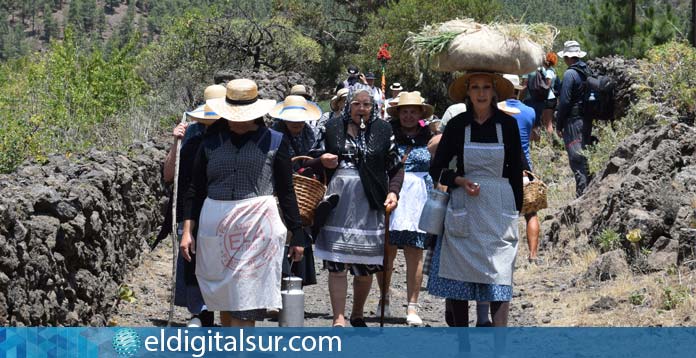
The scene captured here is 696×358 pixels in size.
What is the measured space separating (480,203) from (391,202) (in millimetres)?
1281

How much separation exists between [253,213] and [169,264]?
5455 mm

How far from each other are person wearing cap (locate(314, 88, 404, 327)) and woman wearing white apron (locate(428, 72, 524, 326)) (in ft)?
3.75

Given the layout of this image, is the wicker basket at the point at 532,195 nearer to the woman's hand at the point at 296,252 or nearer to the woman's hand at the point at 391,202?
the woman's hand at the point at 391,202

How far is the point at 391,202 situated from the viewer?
8.48 meters

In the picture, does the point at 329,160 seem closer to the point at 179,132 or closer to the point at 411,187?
the point at 179,132

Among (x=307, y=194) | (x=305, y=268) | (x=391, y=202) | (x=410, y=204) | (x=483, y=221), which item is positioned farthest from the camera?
(x=410, y=204)

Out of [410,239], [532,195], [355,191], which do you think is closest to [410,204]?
[410,239]

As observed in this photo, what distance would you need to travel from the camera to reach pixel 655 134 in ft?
41.5

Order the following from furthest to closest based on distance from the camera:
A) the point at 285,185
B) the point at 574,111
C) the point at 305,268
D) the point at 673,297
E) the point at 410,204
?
the point at 574,111, the point at 410,204, the point at 305,268, the point at 673,297, the point at 285,185

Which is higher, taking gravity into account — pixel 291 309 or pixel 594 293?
pixel 291 309

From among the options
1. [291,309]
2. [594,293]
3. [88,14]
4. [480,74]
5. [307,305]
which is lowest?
[307,305]

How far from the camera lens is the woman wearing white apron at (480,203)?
7.29 meters

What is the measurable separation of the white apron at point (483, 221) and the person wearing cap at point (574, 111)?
24.0 ft

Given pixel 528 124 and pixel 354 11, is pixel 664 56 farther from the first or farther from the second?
pixel 354 11
